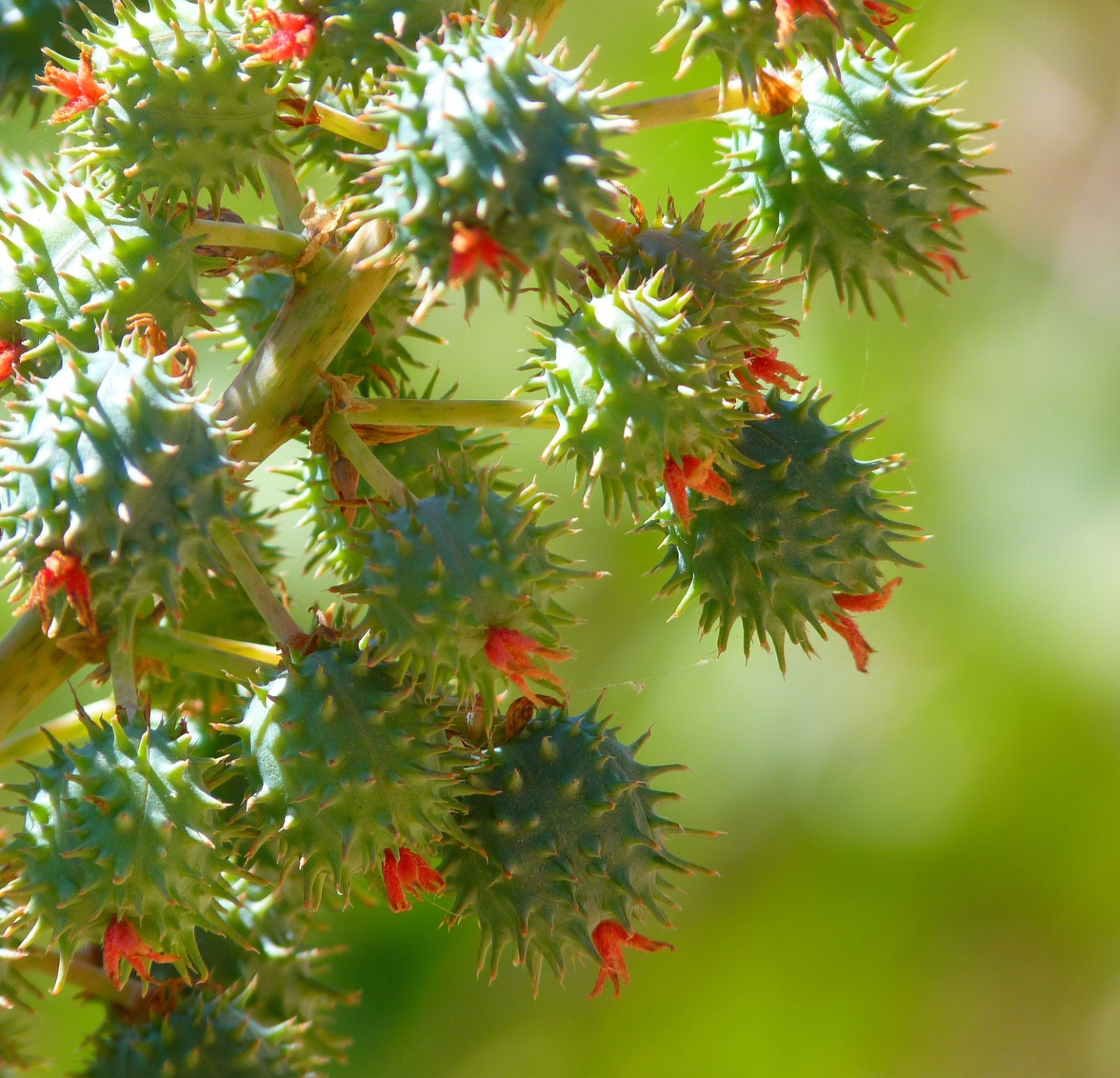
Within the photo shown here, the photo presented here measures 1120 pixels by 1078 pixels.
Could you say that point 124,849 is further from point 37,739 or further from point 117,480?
point 37,739

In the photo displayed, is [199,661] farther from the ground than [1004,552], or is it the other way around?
[1004,552]

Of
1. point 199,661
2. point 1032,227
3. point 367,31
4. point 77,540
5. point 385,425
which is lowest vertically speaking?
point 199,661

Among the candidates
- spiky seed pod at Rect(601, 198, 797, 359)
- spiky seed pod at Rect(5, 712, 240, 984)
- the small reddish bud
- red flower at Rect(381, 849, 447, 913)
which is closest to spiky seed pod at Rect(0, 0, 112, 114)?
spiky seed pod at Rect(601, 198, 797, 359)

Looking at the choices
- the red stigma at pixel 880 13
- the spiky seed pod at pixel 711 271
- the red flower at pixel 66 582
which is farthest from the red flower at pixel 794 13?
the red flower at pixel 66 582

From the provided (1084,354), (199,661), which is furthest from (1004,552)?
(199,661)

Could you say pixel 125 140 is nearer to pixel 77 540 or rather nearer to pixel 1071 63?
pixel 77 540

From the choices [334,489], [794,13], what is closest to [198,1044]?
[334,489]
